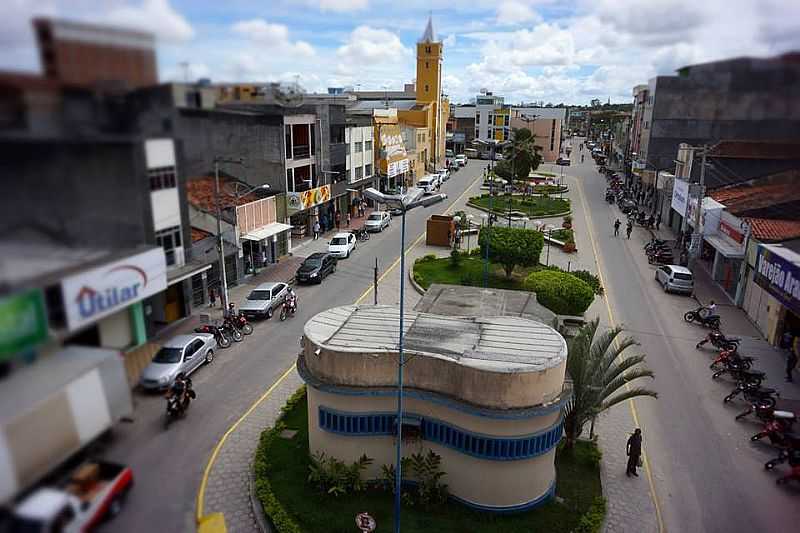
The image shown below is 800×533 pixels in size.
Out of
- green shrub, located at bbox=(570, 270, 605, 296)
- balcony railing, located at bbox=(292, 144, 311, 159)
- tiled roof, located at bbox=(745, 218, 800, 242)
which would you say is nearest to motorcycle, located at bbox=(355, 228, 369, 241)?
balcony railing, located at bbox=(292, 144, 311, 159)

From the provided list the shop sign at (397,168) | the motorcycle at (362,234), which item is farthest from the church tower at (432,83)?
the motorcycle at (362,234)

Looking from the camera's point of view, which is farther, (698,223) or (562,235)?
(562,235)

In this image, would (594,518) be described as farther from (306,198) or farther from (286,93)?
(306,198)

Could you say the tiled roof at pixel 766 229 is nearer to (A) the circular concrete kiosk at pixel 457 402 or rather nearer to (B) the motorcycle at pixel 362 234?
(A) the circular concrete kiosk at pixel 457 402

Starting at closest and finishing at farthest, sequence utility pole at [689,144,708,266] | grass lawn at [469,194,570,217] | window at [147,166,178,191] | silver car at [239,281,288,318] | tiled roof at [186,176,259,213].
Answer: window at [147,166,178,191]
tiled roof at [186,176,259,213]
silver car at [239,281,288,318]
utility pole at [689,144,708,266]
grass lawn at [469,194,570,217]

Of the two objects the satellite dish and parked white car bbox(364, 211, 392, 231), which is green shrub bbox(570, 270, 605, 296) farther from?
the satellite dish

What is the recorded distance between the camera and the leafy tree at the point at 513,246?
21594mm

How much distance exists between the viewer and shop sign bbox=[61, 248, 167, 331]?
2.61 metres

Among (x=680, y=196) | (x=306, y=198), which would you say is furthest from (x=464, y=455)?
(x=680, y=196)

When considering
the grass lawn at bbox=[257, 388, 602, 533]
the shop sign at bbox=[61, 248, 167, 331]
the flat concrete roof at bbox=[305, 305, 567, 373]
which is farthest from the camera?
the grass lawn at bbox=[257, 388, 602, 533]

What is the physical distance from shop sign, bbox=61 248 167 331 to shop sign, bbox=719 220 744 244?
21.5 m

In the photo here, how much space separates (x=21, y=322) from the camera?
7.72ft

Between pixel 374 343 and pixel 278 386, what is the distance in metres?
5.41

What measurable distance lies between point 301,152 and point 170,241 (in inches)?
1006
